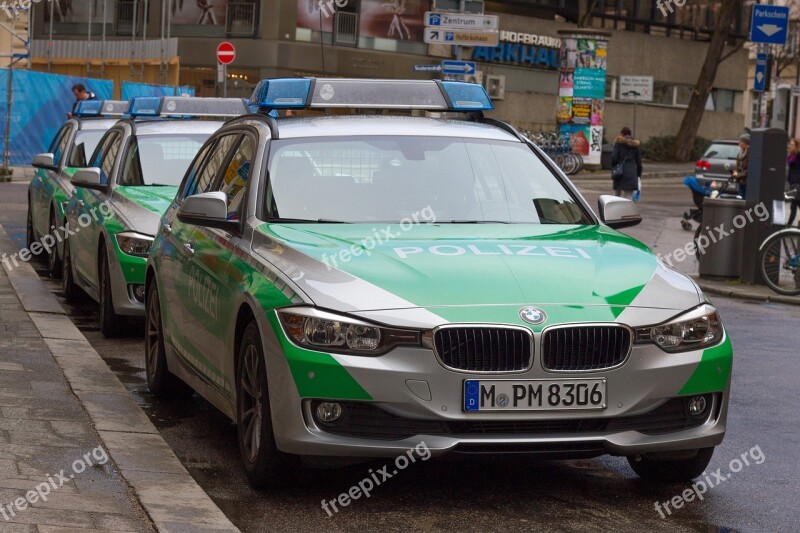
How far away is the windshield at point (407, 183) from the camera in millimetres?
6660

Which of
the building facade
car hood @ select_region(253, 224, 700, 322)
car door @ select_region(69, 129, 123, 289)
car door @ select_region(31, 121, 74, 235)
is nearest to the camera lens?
car hood @ select_region(253, 224, 700, 322)

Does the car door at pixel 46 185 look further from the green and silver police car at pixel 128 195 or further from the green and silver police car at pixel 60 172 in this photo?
the green and silver police car at pixel 128 195

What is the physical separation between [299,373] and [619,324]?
1.21 meters

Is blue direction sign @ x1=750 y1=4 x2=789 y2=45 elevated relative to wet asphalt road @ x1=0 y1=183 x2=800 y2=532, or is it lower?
elevated

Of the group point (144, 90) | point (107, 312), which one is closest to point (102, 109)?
point (107, 312)

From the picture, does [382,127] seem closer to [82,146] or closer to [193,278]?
[193,278]

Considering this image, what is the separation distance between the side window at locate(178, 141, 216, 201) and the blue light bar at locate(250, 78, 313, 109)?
50 centimetres

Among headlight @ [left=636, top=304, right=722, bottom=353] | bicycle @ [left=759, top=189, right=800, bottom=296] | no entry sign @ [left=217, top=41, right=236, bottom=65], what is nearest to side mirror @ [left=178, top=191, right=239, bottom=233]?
headlight @ [left=636, top=304, right=722, bottom=353]

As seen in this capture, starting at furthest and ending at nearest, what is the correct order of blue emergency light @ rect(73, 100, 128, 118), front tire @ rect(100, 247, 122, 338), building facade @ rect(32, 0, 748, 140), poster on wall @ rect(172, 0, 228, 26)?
1. poster on wall @ rect(172, 0, 228, 26)
2. building facade @ rect(32, 0, 748, 140)
3. blue emergency light @ rect(73, 100, 128, 118)
4. front tire @ rect(100, 247, 122, 338)

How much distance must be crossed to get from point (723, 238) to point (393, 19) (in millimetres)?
36051

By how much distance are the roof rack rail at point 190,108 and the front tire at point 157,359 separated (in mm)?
5145

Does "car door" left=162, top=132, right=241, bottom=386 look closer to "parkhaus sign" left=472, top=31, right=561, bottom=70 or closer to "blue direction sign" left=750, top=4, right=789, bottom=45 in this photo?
"blue direction sign" left=750, top=4, right=789, bottom=45

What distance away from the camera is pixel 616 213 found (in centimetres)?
699

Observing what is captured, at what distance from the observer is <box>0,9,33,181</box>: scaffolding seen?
3206 centimetres
